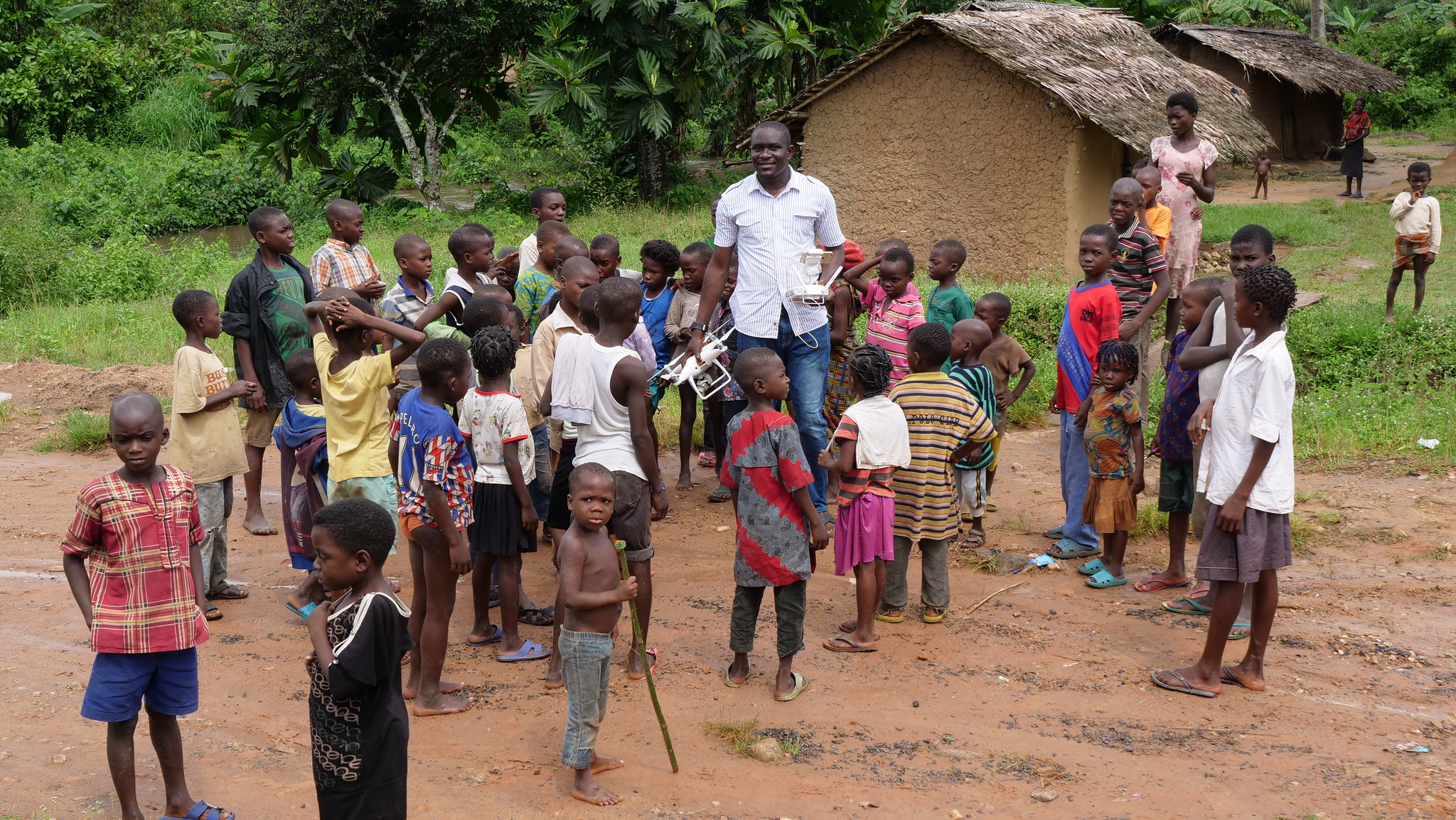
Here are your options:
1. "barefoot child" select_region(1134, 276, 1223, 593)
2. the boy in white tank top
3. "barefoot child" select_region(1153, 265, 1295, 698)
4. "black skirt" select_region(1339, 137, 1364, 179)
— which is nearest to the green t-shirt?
the boy in white tank top

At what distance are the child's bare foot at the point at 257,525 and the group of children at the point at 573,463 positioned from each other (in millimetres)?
20

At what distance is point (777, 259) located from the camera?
18.4 feet

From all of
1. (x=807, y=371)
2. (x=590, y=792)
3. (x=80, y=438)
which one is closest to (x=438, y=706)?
(x=590, y=792)

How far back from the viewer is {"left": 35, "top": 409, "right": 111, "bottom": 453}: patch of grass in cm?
841

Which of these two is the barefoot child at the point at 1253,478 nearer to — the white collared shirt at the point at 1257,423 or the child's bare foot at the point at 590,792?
the white collared shirt at the point at 1257,423

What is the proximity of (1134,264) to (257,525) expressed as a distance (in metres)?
5.37

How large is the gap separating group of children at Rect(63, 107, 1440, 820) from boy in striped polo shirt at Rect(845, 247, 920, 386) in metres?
0.02

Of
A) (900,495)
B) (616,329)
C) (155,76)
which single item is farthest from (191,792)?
(155,76)

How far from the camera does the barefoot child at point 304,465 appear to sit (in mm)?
5250

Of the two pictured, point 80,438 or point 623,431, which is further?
point 80,438

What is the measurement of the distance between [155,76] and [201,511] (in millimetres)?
21007

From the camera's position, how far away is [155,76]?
22750mm

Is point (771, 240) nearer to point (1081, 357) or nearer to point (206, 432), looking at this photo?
point (1081, 357)

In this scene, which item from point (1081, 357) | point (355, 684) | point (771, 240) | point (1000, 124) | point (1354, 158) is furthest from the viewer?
point (1354, 158)
